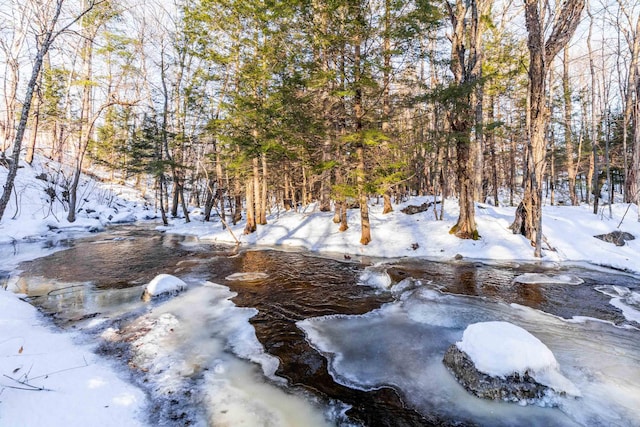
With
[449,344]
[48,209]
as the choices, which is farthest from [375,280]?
[48,209]

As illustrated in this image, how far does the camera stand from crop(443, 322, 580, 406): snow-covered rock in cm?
329

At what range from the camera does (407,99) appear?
35.6ft

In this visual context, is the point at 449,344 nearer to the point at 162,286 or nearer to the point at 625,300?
the point at 625,300

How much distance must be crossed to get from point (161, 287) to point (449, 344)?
620 centimetres

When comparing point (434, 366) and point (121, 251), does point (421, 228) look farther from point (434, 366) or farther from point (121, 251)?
point (121, 251)

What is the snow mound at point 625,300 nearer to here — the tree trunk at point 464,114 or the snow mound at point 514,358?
the snow mound at point 514,358

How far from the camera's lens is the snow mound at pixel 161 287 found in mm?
6758

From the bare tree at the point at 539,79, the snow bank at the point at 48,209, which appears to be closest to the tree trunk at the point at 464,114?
the bare tree at the point at 539,79

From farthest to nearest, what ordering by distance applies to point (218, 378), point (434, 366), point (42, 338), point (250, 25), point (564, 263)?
point (250, 25)
point (564, 263)
point (42, 338)
point (434, 366)
point (218, 378)

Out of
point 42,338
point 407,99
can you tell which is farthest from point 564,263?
point 42,338

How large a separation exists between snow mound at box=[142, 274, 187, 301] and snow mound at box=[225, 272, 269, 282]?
1546 mm

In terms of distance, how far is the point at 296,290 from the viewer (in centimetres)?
745

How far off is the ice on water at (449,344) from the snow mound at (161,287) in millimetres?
3662

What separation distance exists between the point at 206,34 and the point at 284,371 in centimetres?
1706
